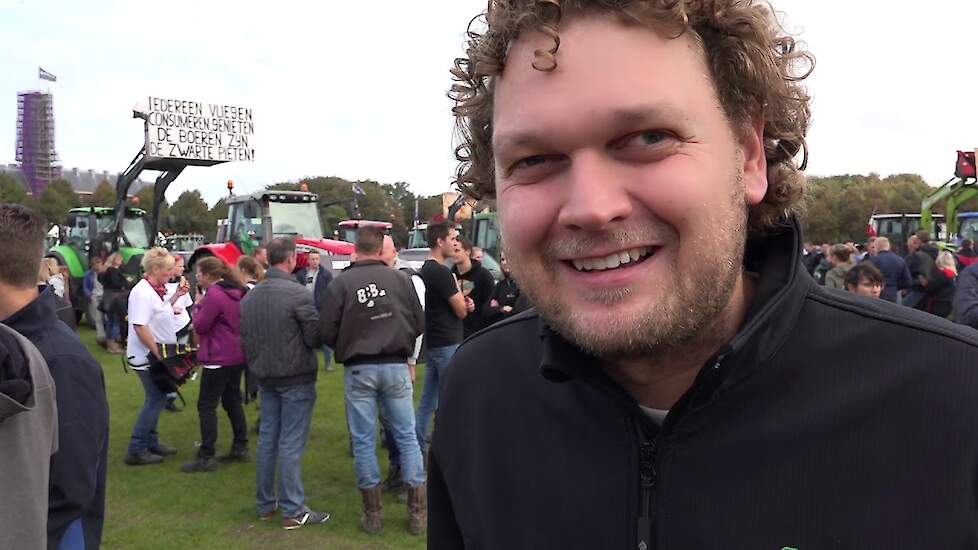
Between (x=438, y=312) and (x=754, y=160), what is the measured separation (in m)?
5.10

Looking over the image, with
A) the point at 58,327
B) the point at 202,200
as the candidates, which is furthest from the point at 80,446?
the point at 202,200

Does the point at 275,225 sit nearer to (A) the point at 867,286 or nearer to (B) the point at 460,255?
(B) the point at 460,255

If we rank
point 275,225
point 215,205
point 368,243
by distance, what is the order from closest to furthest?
point 368,243
point 275,225
point 215,205

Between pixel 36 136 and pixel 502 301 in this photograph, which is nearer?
pixel 502 301

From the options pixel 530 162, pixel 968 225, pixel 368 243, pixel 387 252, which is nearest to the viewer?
pixel 530 162

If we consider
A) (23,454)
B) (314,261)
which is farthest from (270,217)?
(23,454)

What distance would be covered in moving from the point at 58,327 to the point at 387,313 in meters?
2.63

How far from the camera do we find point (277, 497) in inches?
217

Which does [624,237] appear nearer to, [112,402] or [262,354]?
[262,354]

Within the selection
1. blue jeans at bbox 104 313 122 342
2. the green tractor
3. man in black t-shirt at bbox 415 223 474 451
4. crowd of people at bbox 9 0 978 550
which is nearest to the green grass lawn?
man in black t-shirt at bbox 415 223 474 451

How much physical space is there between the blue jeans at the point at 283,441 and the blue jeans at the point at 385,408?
0.40 m

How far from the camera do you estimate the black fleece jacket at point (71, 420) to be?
2.44m

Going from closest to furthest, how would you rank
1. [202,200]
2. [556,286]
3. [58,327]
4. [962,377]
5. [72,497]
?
1. [962,377]
2. [556,286]
3. [72,497]
4. [58,327]
5. [202,200]

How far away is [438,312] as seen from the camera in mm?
6277
